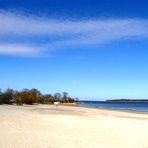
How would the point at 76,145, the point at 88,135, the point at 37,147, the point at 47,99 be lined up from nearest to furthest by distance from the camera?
the point at 37,147, the point at 76,145, the point at 88,135, the point at 47,99

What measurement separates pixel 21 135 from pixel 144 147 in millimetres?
6331

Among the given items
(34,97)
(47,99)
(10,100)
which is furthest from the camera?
(47,99)

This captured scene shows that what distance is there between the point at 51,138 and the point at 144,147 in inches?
184

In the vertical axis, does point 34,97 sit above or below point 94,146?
above

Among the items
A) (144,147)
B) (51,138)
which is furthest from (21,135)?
(144,147)

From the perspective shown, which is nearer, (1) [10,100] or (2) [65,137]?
(2) [65,137]

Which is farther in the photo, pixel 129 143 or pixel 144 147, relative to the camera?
pixel 129 143

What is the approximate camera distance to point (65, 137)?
1894 centimetres

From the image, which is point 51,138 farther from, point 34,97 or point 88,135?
point 34,97

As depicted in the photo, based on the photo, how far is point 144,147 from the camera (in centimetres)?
1691

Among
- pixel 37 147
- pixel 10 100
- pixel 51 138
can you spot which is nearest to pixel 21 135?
pixel 51 138

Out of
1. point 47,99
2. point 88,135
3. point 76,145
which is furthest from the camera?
point 47,99

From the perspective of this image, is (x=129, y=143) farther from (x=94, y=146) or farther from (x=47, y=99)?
(x=47, y=99)

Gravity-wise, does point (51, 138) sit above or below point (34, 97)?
below
